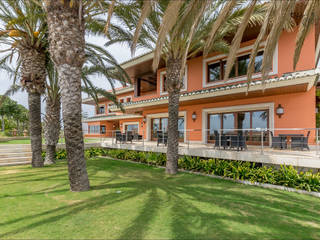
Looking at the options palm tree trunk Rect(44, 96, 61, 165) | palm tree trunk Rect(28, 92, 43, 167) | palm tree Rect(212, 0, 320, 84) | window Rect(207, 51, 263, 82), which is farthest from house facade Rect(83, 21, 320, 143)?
palm tree trunk Rect(28, 92, 43, 167)

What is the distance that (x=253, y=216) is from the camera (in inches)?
183

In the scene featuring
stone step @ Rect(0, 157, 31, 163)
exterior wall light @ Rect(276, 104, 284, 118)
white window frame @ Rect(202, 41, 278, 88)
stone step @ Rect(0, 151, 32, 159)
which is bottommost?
stone step @ Rect(0, 157, 31, 163)

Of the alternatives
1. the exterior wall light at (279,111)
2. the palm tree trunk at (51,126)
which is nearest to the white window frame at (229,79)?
the exterior wall light at (279,111)

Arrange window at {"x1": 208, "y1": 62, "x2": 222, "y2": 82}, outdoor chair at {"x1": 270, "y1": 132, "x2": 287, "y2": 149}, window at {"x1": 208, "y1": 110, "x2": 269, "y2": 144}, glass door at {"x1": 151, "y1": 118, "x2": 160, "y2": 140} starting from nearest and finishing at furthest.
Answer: outdoor chair at {"x1": 270, "y1": 132, "x2": 287, "y2": 149}, window at {"x1": 208, "y1": 110, "x2": 269, "y2": 144}, window at {"x1": 208, "y1": 62, "x2": 222, "y2": 82}, glass door at {"x1": 151, "y1": 118, "x2": 160, "y2": 140}

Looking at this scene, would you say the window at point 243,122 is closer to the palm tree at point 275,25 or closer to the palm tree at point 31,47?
the palm tree at point 275,25

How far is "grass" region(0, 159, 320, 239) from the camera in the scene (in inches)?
150

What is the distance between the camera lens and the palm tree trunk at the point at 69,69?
616 centimetres

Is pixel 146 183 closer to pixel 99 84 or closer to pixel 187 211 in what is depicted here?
pixel 187 211

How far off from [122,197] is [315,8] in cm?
666

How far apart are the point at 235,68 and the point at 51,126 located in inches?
508

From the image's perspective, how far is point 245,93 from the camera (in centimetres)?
1063

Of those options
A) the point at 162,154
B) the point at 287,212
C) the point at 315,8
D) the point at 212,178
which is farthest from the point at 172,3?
the point at 162,154

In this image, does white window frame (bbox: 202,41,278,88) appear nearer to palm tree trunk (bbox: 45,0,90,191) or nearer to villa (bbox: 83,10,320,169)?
villa (bbox: 83,10,320,169)

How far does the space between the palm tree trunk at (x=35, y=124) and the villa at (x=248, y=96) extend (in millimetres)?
7499
